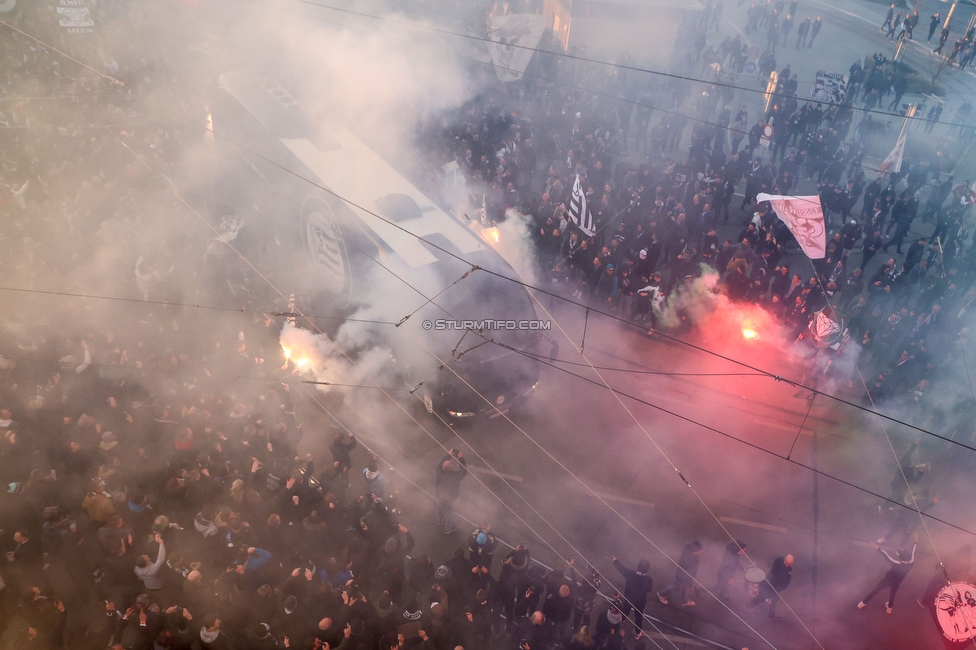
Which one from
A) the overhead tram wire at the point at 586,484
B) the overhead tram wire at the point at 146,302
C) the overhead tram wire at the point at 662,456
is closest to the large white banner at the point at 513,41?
the overhead tram wire at the point at 662,456

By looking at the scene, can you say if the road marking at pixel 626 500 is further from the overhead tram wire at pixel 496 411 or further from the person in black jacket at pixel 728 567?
the person in black jacket at pixel 728 567

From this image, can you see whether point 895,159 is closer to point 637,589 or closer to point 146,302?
point 637,589

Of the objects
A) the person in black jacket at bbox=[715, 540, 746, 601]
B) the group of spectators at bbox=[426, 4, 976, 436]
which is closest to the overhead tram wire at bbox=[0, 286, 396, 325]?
the group of spectators at bbox=[426, 4, 976, 436]

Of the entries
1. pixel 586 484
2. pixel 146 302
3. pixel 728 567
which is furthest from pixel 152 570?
pixel 728 567

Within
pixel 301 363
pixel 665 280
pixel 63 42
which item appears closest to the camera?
pixel 301 363

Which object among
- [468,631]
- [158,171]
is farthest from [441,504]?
[158,171]

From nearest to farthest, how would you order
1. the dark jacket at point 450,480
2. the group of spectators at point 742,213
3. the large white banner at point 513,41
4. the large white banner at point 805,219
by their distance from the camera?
the dark jacket at point 450,480
the large white banner at point 805,219
the group of spectators at point 742,213
the large white banner at point 513,41

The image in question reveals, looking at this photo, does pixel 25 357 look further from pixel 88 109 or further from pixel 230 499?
pixel 88 109
